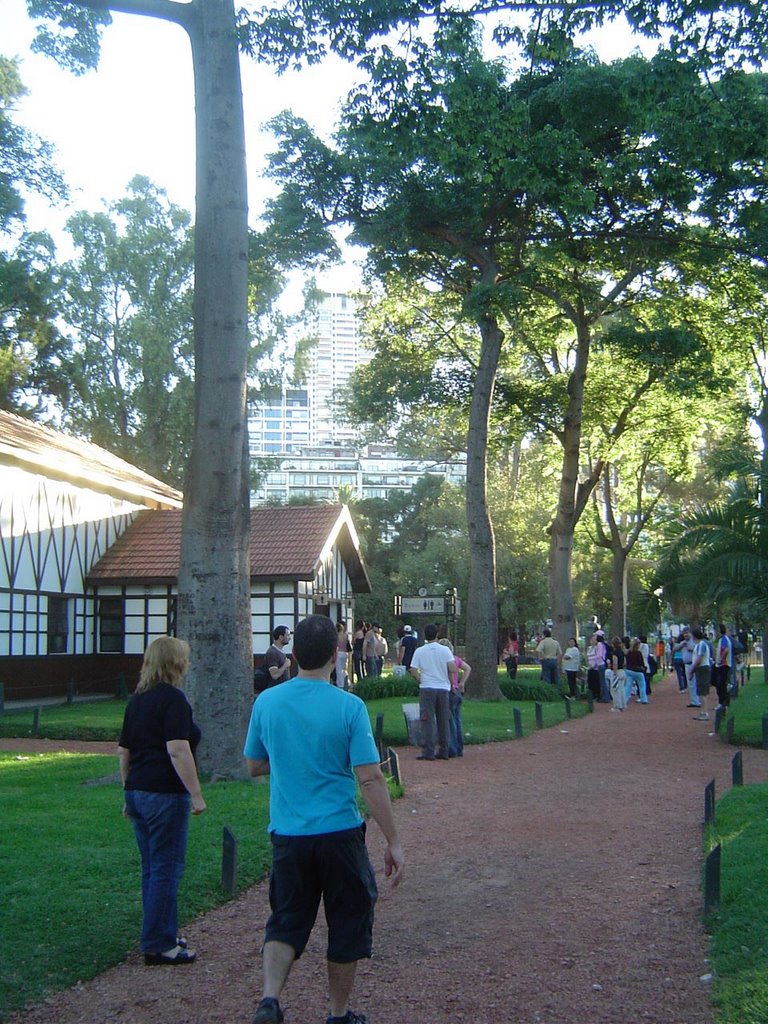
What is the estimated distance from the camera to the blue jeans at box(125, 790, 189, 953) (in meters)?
5.78

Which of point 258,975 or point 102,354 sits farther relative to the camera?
point 102,354

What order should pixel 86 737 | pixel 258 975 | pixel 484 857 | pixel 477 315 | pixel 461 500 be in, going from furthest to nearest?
pixel 461 500 < pixel 477 315 < pixel 86 737 < pixel 484 857 < pixel 258 975

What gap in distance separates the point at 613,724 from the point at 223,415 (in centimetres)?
1292

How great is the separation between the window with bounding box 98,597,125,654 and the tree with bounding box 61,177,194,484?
51.7 feet

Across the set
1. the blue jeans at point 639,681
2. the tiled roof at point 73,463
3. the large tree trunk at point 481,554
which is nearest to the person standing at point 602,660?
the blue jeans at point 639,681

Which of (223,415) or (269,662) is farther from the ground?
(223,415)

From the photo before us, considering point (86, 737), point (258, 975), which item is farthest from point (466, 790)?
point (86, 737)

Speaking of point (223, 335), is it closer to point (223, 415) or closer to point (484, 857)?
point (223, 415)

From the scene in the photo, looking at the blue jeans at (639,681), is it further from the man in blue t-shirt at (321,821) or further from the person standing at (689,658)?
the man in blue t-shirt at (321,821)

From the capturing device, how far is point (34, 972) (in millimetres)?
5555

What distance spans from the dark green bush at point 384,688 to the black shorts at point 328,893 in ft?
67.6

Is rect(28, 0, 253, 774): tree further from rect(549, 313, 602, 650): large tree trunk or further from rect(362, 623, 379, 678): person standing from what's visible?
rect(549, 313, 602, 650): large tree trunk

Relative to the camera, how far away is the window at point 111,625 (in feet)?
94.4

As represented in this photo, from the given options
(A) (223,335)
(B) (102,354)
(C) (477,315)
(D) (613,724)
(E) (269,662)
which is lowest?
(D) (613,724)
